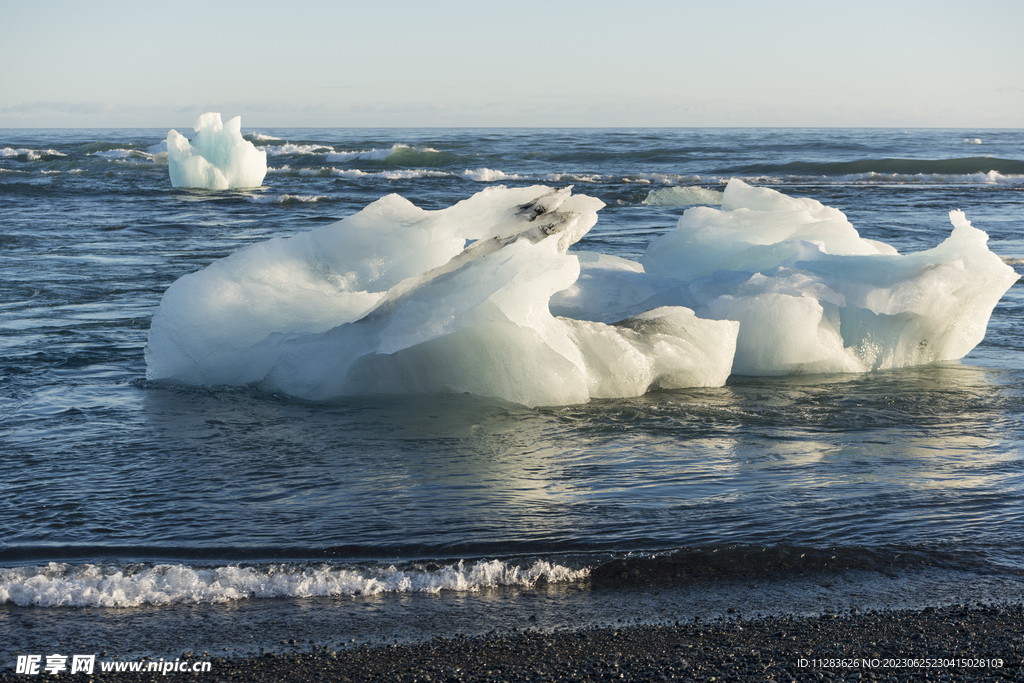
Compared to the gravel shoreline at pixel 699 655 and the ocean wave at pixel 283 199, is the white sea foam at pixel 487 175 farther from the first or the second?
the gravel shoreline at pixel 699 655

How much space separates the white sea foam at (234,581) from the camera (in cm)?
304

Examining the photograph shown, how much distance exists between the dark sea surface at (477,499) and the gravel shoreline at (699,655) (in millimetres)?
136

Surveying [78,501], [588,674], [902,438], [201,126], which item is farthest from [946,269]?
[201,126]

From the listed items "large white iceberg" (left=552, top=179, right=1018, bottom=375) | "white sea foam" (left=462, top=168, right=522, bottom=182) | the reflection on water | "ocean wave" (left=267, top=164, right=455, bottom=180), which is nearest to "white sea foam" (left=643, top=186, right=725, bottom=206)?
"white sea foam" (left=462, top=168, right=522, bottom=182)

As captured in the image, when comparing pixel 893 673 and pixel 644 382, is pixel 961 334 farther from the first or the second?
pixel 893 673

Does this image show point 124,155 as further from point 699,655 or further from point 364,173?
point 699,655

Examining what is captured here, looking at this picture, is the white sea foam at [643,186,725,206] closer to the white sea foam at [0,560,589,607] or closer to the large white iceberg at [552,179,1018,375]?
the large white iceberg at [552,179,1018,375]

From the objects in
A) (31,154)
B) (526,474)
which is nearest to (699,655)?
(526,474)

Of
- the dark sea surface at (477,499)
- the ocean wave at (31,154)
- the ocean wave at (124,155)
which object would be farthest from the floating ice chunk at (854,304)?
A: the ocean wave at (31,154)

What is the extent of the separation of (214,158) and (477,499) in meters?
21.8

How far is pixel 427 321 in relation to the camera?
5.02 m

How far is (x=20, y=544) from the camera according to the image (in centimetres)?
339

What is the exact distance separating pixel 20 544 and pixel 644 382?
3.65m

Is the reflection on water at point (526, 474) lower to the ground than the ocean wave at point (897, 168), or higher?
lower
